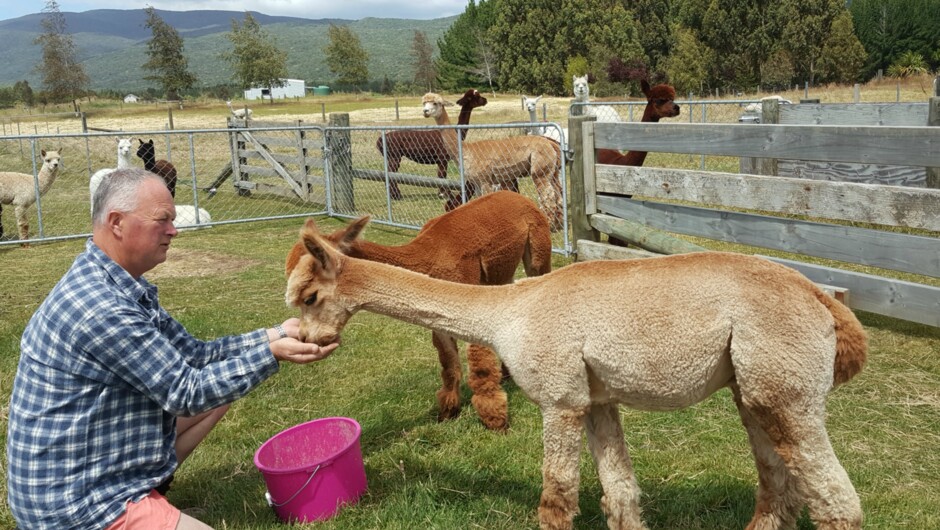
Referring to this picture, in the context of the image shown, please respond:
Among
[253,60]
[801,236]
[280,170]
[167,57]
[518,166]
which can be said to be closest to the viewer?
[801,236]

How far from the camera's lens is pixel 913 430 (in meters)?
3.96

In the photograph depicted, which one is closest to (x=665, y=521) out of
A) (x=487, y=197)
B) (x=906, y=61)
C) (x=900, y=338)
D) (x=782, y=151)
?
(x=487, y=197)

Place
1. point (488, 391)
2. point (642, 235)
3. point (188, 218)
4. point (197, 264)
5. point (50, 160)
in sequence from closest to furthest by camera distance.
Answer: point (488, 391), point (642, 235), point (197, 264), point (188, 218), point (50, 160)

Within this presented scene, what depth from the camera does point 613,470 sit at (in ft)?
9.39

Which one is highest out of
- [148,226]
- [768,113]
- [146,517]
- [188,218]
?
[768,113]

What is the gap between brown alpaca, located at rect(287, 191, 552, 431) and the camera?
4055 millimetres

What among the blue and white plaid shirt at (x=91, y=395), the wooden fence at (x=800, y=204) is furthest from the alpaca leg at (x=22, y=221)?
the blue and white plaid shirt at (x=91, y=395)

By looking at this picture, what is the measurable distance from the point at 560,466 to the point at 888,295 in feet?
12.2

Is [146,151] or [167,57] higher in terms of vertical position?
[167,57]

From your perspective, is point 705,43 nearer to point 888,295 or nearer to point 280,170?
point 280,170

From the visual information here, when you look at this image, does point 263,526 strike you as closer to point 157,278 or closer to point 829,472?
point 829,472

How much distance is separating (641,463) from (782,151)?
3.08 metres

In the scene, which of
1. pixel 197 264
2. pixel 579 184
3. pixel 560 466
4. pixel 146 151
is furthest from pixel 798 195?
pixel 146 151

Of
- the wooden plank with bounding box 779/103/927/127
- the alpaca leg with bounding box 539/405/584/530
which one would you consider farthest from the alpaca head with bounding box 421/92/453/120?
the alpaca leg with bounding box 539/405/584/530
